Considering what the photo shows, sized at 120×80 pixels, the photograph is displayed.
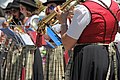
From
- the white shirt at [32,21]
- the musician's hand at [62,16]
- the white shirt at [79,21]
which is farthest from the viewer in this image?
the white shirt at [32,21]

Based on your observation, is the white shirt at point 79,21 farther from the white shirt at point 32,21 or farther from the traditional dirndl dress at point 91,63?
the white shirt at point 32,21

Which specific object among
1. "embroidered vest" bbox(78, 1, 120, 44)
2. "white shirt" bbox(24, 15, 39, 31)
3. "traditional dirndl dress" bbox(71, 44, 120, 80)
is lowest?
"traditional dirndl dress" bbox(71, 44, 120, 80)

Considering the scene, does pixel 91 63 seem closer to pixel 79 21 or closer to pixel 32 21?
pixel 79 21

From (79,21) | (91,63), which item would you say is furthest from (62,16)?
(91,63)

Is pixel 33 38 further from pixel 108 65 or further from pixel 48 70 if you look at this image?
pixel 108 65

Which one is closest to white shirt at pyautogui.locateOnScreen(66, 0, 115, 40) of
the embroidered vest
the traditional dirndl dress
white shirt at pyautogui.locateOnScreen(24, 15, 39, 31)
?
the embroidered vest

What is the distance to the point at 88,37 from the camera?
2947 mm

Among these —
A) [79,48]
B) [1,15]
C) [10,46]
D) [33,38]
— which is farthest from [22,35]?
[79,48]

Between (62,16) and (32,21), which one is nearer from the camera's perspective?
(62,16)

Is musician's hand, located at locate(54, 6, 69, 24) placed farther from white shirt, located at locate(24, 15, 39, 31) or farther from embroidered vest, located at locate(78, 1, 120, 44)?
white shirt, located at locate(24, 15, 39, 31)

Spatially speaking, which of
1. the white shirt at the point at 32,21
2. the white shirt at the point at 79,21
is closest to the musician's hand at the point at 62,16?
the white shirt at the point at 79,21

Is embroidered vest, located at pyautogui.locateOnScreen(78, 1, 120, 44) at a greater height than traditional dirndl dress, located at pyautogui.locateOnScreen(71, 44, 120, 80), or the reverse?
embroidered vest, located at pyautogui.locateOnScreen(78, 1, 120, 44)

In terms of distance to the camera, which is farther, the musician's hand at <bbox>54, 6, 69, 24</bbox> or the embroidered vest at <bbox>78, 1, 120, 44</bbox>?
the musician's hand at <bbox>54, 6, 69, 24</bbox>

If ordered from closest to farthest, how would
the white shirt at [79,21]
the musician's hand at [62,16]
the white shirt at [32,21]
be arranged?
the white shirt at [79,21] < the musician's hand at [62,16] < the white shirt at [32,21]
